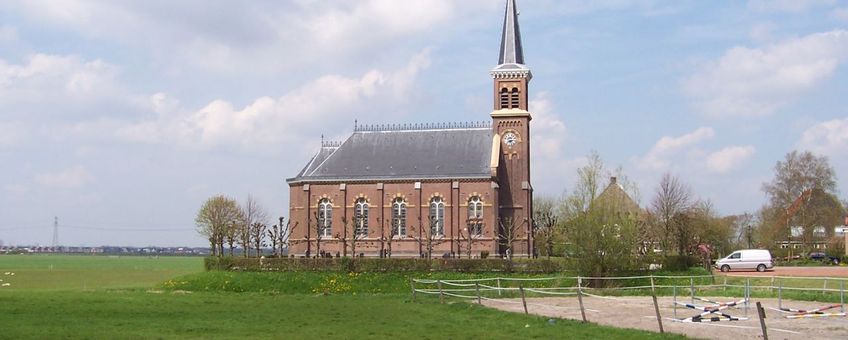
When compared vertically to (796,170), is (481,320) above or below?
below

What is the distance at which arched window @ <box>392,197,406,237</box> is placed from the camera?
69.1 m

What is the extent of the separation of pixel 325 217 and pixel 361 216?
327cm

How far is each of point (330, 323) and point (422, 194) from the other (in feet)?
143

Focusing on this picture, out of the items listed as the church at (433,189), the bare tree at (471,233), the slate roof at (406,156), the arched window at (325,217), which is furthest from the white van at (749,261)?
the arched window at (325,217)

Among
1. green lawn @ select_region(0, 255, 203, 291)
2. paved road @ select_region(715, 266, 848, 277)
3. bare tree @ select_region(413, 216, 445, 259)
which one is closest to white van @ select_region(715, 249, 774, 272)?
paved road @ select_region(715, 266, 848, 277)

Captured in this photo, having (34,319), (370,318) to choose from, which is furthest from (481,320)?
(34,319)

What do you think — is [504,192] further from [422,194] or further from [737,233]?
[737,233]

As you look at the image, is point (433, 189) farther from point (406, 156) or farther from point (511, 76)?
point (511, 76)

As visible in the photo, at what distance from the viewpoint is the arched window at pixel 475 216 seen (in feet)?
221

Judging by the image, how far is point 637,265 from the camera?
1699 inches

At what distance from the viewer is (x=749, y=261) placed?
5500 cm

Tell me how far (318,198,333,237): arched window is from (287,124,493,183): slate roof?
2.10m

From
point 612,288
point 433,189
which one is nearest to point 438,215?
point 433,189

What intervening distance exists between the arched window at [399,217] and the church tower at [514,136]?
7.99 metres
